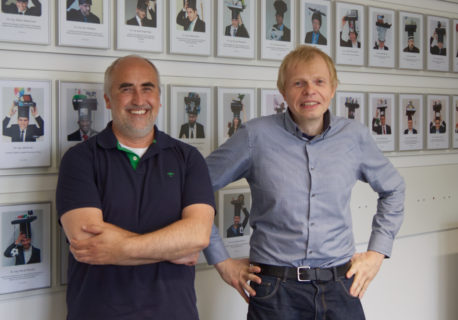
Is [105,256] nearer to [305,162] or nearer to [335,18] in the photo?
[305,162]

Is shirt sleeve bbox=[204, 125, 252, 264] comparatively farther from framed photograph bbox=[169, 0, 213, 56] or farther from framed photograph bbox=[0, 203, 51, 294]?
framed photograph bbox=[0, 203, 51, 294]

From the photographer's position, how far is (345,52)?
2586 mm

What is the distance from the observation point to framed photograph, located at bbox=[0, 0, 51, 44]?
177 cm

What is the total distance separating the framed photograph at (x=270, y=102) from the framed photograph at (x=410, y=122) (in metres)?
0.82

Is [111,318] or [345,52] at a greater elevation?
[345,52]

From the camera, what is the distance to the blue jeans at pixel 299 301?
1.69m

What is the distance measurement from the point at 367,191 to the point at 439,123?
0.69 m

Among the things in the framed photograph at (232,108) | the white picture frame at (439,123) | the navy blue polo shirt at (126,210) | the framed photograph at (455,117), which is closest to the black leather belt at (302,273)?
the navy blue polo shirt at (126,210)

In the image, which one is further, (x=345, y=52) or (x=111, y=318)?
(x=345, y=52)

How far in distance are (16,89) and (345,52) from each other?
1.63 m

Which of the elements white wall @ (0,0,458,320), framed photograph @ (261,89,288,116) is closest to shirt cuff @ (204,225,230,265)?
white wall @ (0,0,458,320)

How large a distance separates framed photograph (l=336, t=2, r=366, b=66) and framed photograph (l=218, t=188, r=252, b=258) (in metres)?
0.90

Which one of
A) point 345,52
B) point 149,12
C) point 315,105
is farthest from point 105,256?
point 345,52

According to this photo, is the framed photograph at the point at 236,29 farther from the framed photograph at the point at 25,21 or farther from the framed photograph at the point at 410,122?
the framed photograph at the point at 410,122
